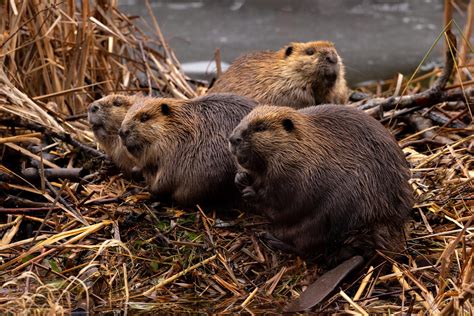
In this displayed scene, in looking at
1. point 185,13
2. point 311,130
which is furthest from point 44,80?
point 185,13

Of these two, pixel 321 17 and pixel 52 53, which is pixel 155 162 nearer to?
pixel 52 53

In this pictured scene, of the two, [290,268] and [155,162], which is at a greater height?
[155,162]

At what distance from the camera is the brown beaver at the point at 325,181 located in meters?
3.31

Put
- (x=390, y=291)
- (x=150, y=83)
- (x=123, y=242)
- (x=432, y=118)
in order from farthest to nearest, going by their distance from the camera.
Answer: (x=150, y=83) < (x=432, y=118) < (x=123, y=242) < (x=390, y=291)

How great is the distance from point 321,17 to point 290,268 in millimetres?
5353

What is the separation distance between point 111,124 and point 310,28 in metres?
4.29

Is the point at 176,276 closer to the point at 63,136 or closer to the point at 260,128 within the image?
the point at 260,128

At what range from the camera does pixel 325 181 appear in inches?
130

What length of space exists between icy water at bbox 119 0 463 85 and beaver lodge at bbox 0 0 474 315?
2.25m

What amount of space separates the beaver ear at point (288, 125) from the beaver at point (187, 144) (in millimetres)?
394

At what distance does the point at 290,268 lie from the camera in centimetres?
342

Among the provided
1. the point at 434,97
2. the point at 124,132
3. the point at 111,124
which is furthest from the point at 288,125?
the point at 434,97

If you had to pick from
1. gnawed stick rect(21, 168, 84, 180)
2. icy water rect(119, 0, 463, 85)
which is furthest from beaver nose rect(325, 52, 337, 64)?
icy water rect(119, 0, 463, 85)

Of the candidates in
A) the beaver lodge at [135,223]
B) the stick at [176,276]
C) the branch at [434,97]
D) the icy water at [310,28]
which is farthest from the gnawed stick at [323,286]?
the icy water at [310,28]
